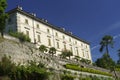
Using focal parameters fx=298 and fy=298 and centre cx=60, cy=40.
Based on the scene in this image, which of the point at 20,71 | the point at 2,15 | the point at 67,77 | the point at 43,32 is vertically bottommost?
the point at 67,77

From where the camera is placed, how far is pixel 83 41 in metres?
80.4

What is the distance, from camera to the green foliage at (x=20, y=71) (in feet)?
94.9

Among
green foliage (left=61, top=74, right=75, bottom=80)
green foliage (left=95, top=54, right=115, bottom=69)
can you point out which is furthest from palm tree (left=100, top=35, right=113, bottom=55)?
green foliage (left=61, top=74, right=75, bottom=80)

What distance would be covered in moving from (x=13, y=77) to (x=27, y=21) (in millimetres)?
28646

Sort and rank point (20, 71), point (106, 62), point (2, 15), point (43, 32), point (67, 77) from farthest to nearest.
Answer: point (106, 62), point (43, 32), point (67, 77), point (2, 15), point (20, 71)

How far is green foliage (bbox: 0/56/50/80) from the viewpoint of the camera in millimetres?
28941

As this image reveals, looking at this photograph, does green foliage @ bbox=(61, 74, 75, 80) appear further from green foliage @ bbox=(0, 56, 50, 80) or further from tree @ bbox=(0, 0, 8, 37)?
tree @ bbox=(0, 0, 8, 37)

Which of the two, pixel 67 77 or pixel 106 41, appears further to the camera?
pixel 106 41

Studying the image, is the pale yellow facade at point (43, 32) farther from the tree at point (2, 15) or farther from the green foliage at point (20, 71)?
the green foliage at point (20, 71)

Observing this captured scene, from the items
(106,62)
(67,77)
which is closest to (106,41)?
Result: (106,62)

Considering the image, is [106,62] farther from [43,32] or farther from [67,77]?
[67,77]

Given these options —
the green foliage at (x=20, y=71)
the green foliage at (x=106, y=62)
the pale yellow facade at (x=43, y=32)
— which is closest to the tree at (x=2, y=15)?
the green foliage at (x=20, y=71)

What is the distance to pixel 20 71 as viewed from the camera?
99.7 ft

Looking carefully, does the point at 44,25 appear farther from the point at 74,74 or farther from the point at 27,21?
the point at 74,74
